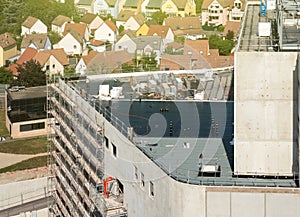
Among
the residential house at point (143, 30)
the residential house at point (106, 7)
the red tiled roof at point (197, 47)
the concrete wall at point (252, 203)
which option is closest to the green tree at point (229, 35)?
the red tiled roof at point (197, 47)

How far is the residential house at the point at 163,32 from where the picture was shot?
31650 millimetres

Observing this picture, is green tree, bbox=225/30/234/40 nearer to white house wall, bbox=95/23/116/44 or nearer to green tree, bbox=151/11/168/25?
white house wall, bbox=95/23/116/44

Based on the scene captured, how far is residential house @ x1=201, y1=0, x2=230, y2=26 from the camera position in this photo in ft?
125

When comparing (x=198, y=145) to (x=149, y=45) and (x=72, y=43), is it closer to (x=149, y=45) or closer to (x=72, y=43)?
(x=149, y=45)

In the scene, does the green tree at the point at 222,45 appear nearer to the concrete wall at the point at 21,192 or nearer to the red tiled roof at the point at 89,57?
the red tiled roof at the point at 89,57

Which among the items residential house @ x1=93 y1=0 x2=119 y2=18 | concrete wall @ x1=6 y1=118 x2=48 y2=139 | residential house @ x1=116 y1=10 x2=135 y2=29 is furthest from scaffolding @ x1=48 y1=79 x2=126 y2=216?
residential house @ x1=93 y1=0 x2=119 y2=18

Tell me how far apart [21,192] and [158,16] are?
24.6 m

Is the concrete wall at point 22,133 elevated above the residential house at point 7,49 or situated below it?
below

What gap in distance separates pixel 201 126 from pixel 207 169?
1.94 m

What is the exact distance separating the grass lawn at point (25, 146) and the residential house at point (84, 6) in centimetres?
2213

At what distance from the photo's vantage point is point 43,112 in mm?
20906

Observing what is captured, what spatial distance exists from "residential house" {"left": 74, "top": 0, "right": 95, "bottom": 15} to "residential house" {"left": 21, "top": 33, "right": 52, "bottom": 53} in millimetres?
9248

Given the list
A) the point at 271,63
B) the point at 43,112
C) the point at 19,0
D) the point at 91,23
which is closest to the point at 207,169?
the point at 271,63

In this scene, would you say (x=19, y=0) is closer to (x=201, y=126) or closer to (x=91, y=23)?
(x=91, y=23)
